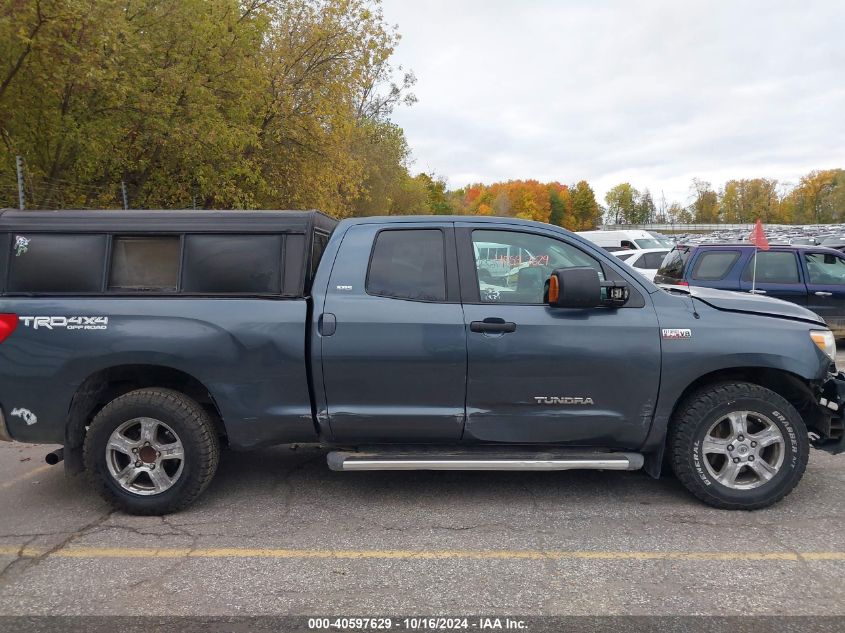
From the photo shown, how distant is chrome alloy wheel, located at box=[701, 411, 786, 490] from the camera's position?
13.1ft

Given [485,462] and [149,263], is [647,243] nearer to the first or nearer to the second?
[485,462]

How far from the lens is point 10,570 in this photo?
3.39 metres

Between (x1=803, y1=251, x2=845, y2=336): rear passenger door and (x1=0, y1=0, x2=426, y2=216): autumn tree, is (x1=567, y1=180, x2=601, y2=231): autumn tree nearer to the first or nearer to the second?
(x1=0, y1=0, x2=426, y2=216): autumn tree

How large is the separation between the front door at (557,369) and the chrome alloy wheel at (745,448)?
491 mm

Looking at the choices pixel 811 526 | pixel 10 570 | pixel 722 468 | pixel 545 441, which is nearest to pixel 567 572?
pixel 545 441

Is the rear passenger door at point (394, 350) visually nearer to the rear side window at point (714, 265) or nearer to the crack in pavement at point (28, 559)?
the crack in pavement at point (28, 559)

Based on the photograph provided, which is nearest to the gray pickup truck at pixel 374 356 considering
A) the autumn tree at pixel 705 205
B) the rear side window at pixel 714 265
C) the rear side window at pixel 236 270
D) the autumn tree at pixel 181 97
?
the rear side window at pixel 236 270

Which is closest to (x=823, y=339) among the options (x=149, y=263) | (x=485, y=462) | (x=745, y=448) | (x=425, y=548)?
(x=745, y=448)

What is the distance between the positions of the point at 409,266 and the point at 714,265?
284 inches

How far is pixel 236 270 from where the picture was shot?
4.05 metres

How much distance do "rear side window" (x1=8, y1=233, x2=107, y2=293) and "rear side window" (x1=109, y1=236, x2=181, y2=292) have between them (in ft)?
0.45

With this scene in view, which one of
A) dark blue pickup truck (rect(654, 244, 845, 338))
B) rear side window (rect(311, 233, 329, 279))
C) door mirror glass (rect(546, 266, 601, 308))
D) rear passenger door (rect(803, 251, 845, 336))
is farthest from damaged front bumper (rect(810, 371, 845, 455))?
rear passenger door (rect(803, 251, 845, 336))

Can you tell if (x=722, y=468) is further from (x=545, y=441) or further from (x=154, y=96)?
(x=154, y=96)

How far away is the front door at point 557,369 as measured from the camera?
3932 mm
